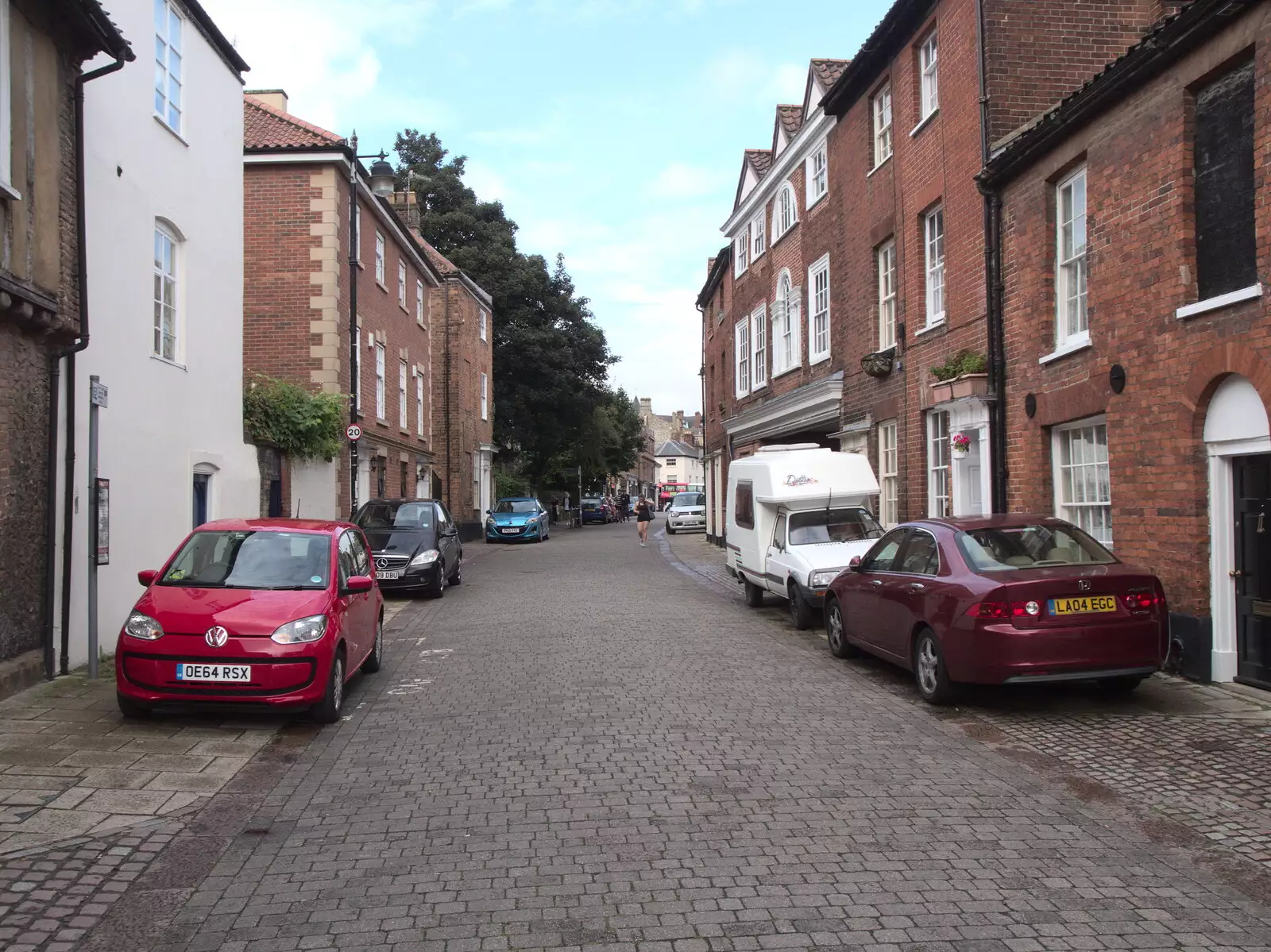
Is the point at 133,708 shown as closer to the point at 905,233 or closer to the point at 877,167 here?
the point at 905,233

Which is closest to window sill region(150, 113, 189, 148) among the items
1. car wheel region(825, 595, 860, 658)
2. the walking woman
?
car wheel region(825, 595, 860, 658)

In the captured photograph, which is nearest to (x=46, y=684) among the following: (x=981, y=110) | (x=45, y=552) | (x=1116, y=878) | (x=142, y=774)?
(x=45, y=552)

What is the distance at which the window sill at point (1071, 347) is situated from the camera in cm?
1039

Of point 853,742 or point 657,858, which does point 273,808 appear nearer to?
point 657,858

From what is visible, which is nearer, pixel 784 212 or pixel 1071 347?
pixel 1071 347

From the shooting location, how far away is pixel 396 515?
17953mm

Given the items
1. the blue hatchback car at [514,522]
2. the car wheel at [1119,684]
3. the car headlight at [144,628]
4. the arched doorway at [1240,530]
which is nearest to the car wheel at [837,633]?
the car wheel at [1119,684]

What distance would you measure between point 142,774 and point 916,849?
4.59 meters

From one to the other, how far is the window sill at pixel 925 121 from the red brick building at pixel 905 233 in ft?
0.09

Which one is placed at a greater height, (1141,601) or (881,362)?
(881,362)

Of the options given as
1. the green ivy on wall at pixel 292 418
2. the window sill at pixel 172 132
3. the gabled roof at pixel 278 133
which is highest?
the gabled roof at pixel 278 133

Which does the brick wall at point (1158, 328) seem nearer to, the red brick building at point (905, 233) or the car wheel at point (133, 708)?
the red brick building at point (905, 233)

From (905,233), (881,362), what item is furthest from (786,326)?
(905,233)

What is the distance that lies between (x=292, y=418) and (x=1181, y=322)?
14.6 m
